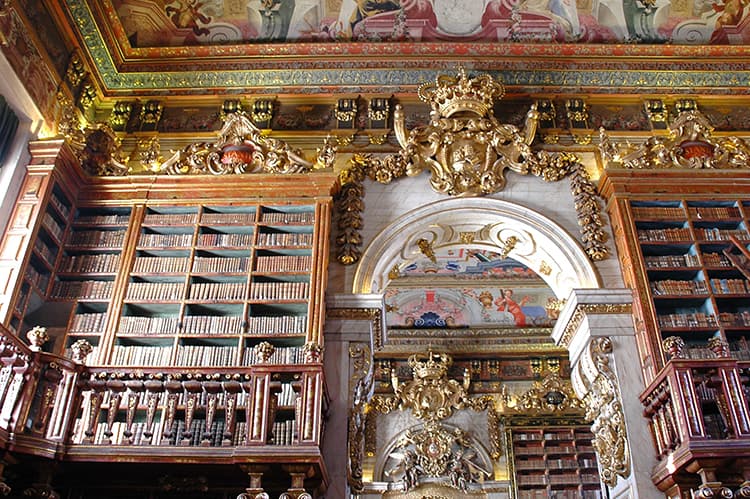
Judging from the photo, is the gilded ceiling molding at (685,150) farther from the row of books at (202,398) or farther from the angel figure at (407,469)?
the angel figure at (407,469)

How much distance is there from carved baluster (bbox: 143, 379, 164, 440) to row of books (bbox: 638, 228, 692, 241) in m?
4.94

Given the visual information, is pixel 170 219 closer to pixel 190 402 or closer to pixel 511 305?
pixel 190 402

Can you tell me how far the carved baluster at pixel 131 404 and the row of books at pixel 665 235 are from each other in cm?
510

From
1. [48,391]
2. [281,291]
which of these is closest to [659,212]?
[281,291]

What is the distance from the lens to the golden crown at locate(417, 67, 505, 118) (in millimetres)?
8258

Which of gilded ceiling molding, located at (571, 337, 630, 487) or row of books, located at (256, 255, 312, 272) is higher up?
row of books, located at (256, 255, 312, 272)

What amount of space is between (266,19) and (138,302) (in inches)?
153

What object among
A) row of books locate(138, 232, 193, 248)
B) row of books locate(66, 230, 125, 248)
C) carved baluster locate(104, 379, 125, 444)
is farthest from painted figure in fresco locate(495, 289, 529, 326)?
carved baluster locate(104, 379, 125, 444)

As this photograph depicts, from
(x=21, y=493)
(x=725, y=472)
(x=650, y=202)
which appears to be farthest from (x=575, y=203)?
(x=21, y=493)

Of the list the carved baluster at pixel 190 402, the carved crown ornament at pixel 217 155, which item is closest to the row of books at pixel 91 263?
the carved crown ornament at pixel 217 155

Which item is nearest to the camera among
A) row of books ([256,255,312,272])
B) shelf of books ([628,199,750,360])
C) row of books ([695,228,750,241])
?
shelf of books ([628,199,750,360])

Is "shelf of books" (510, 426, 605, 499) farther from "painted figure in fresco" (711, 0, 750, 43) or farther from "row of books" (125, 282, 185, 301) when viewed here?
"row of books" (125, 282, 185, 301)

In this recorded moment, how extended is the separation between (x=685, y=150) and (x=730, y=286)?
1783mm

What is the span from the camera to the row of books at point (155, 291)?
7125mm
